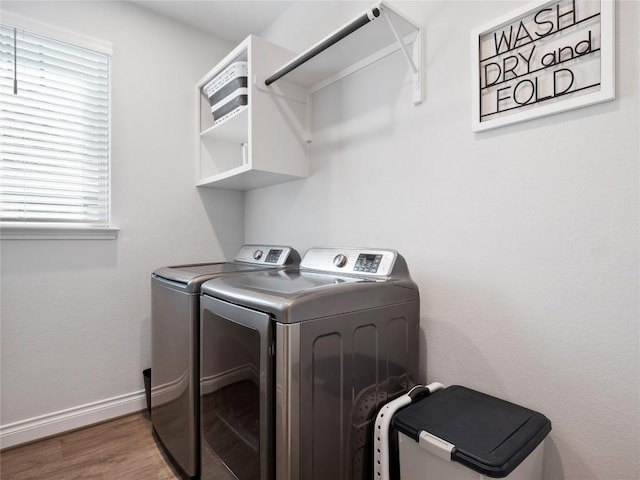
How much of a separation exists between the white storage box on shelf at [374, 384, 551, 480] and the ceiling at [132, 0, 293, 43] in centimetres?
230

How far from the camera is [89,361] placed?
1.94 m

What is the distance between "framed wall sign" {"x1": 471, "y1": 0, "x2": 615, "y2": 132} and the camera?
0.95 m

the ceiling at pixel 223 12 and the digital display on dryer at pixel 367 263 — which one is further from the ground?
the ceiling at pixel 223 12

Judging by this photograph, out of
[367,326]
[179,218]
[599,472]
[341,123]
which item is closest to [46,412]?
[179,218]

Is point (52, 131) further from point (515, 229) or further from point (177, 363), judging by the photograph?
point (515, 229)

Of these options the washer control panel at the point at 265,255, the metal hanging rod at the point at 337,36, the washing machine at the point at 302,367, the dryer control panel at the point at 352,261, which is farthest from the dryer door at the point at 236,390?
the metal hanging rod at the point at 337,36

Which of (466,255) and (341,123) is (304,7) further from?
(466,255)

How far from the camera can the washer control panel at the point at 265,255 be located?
1.89 metres

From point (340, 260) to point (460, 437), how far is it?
793mm

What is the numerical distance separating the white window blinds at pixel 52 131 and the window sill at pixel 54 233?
0.05 metres

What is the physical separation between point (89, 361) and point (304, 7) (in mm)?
2427

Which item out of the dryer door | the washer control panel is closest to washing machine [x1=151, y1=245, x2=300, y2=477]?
the dryer door

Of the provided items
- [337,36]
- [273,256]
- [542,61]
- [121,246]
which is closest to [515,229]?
[542,61]

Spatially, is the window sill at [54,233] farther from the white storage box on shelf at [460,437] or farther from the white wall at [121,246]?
the white storage box on shelf at [460,437]
